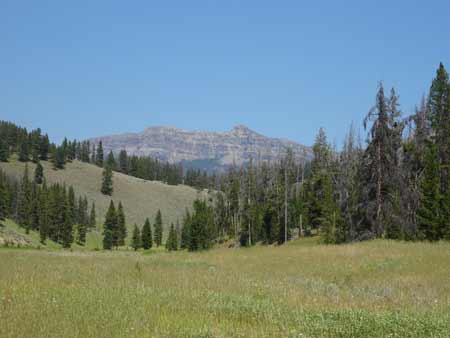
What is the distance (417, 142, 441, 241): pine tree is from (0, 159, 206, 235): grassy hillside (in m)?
120

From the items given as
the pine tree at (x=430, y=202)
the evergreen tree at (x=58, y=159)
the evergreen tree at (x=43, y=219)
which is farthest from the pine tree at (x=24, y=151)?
the pine tree at (x=430, y=202)

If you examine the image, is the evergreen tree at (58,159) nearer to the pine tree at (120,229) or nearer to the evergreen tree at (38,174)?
the evergreen tree at (38,174)

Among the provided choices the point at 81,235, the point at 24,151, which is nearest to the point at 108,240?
the point at 81,235

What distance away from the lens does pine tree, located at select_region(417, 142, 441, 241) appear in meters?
41.4

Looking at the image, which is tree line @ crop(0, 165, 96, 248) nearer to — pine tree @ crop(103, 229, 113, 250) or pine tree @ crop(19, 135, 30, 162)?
pine tree @ crop(103, 229, 113, 250)

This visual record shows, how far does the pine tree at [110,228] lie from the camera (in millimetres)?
106188

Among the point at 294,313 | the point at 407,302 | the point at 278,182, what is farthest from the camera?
the point at 278,182

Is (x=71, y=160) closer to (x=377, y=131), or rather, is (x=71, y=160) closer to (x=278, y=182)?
(x=278, y=182)

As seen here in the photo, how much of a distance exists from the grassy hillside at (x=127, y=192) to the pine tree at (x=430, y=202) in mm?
119984

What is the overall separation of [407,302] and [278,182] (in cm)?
8186

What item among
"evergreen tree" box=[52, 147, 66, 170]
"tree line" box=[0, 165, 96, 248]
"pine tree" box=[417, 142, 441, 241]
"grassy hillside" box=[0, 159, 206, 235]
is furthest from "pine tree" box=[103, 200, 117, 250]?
"pine tree" box=[417, 142, 441, 241]

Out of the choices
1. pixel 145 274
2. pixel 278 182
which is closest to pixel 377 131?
pixel 145 274

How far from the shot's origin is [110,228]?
108 metres

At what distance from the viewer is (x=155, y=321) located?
8672 millimetres
